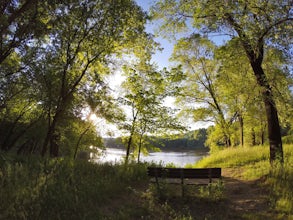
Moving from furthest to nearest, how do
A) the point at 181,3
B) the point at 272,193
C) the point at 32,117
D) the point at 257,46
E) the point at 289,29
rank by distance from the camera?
1. the point at 32,117
2. the point at 181,3
3. the point at 257,46
4. the point at 289,29
5. the point at 272,193

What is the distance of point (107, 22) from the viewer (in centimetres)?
1305

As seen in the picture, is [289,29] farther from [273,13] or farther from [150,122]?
[150,122]

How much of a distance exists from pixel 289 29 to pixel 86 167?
8.57 metres

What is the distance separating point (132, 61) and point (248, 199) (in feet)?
36.9

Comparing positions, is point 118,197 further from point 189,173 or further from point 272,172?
point 272,172

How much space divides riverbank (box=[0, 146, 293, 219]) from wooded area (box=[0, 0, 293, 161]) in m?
2.28

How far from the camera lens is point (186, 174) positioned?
757cm

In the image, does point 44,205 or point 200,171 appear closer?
point 44,205

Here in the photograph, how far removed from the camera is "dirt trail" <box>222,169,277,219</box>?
6121mm

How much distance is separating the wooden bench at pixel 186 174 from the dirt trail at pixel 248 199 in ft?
2.68

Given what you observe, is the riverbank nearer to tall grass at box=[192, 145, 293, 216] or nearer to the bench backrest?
tall grass at box=[192, 145, 293, 216]

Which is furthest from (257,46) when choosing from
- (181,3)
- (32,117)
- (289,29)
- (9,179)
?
(32,117)

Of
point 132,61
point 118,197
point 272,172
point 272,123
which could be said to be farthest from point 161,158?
point 118,197

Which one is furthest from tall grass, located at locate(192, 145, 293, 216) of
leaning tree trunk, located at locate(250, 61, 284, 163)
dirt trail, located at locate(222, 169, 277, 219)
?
leaning tree trunk, located at locate(250, 61, 284, 163)
